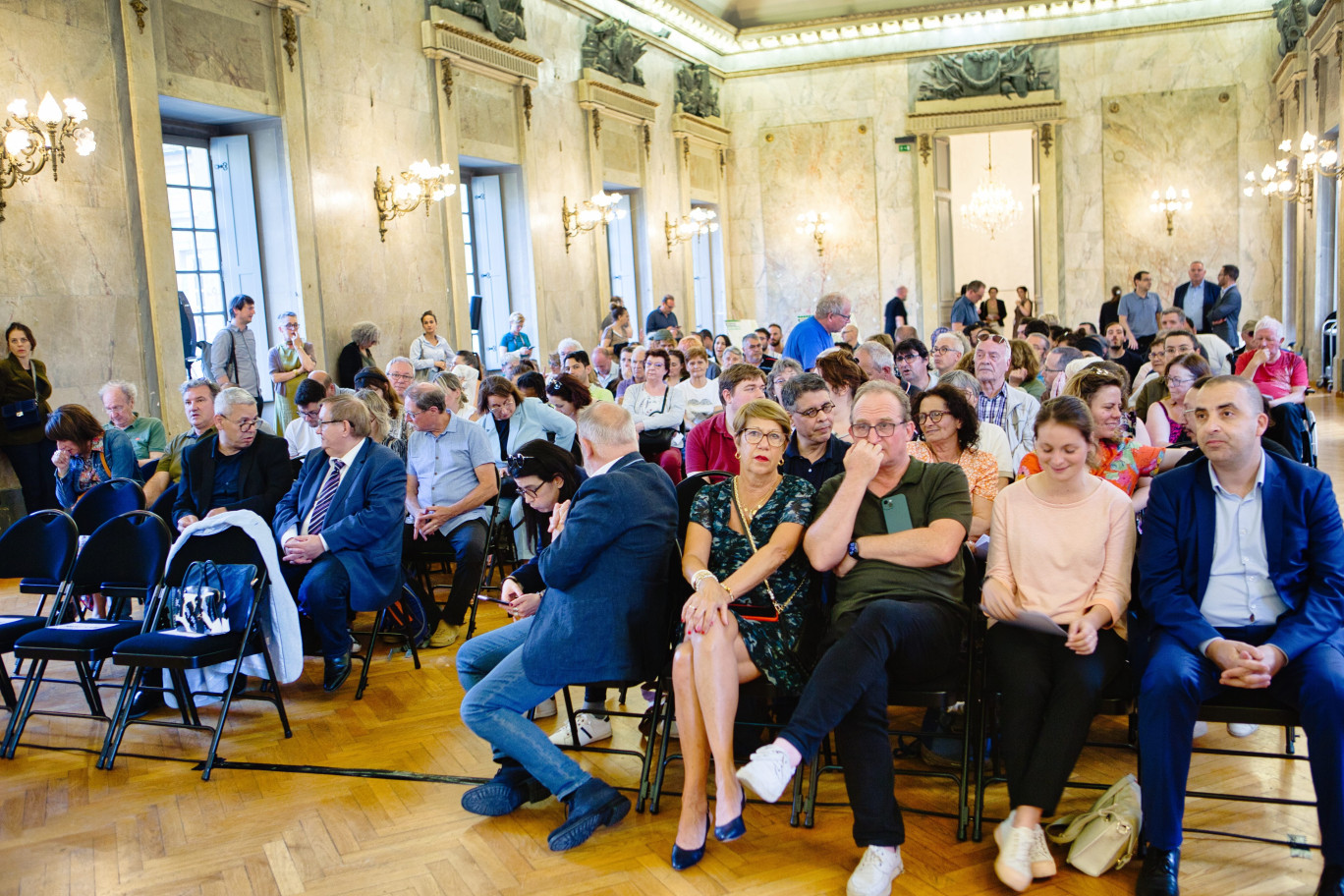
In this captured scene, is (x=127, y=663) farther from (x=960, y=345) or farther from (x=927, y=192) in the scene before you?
(x=927, y=192)

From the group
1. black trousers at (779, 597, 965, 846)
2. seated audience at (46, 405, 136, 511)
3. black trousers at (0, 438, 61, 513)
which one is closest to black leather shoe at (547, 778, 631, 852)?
black trousers at (779, 597, 965, 846)

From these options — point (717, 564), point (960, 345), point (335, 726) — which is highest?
point (960, 345)

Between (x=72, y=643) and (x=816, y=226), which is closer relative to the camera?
(x=72, y=643)

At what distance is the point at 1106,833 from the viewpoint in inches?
116

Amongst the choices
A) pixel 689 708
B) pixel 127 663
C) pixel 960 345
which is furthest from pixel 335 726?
pixel 960 345

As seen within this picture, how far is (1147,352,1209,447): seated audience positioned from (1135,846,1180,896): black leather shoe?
259 cm

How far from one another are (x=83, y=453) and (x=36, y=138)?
8.00 ft

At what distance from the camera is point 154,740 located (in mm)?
4324

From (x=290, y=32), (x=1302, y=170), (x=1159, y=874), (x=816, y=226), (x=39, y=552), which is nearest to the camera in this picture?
(x=1159, y=874)

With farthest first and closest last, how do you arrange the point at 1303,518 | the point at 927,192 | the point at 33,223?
the point at 927,192 < the point at 33,223 < the point at 1303,518

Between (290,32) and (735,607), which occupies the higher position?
(290,32)

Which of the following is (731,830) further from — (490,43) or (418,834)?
(490,43)

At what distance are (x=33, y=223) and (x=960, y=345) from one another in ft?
21.0

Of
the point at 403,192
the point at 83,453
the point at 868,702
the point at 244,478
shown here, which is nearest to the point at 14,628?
the point at 244,478
